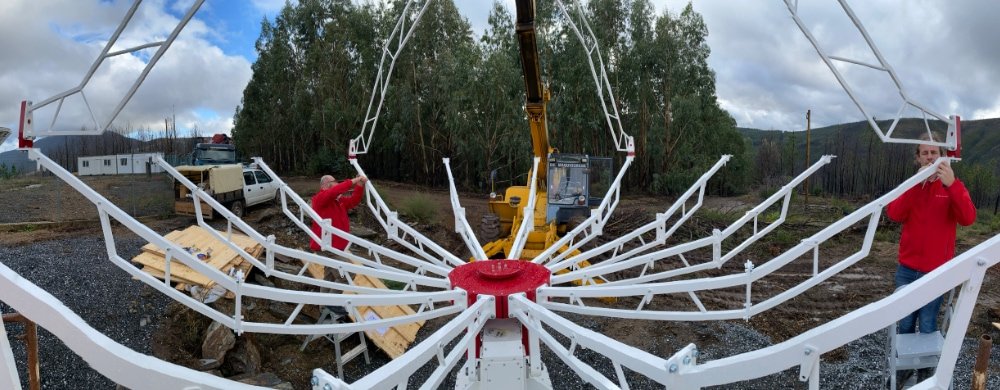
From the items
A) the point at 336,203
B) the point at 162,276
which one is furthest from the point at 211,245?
the point at 336,203

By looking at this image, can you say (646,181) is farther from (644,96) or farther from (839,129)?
(839,129)

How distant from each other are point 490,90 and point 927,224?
92.6 ft

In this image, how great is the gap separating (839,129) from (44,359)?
40.5 meters

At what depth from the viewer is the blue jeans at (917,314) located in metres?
4.99

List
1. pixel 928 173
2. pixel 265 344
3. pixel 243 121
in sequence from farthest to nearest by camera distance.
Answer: pixel 243 121, pixel 265 344, pixel 928 173

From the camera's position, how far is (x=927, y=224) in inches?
202

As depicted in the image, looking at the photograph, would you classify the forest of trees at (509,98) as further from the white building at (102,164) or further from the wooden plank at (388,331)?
the wooden plank at (388,331)

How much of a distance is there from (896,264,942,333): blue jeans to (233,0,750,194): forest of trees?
1068 inches

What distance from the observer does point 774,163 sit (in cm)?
4747

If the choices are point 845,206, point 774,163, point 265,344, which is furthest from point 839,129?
point 265,344

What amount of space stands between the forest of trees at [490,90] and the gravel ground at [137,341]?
73.8 ft

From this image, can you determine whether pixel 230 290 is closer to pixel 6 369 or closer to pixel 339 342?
pixel 6 369

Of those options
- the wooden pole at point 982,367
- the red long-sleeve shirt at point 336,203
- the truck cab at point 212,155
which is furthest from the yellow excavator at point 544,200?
the truck cab at point 212,155

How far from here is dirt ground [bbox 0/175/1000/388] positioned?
925 centimetres
